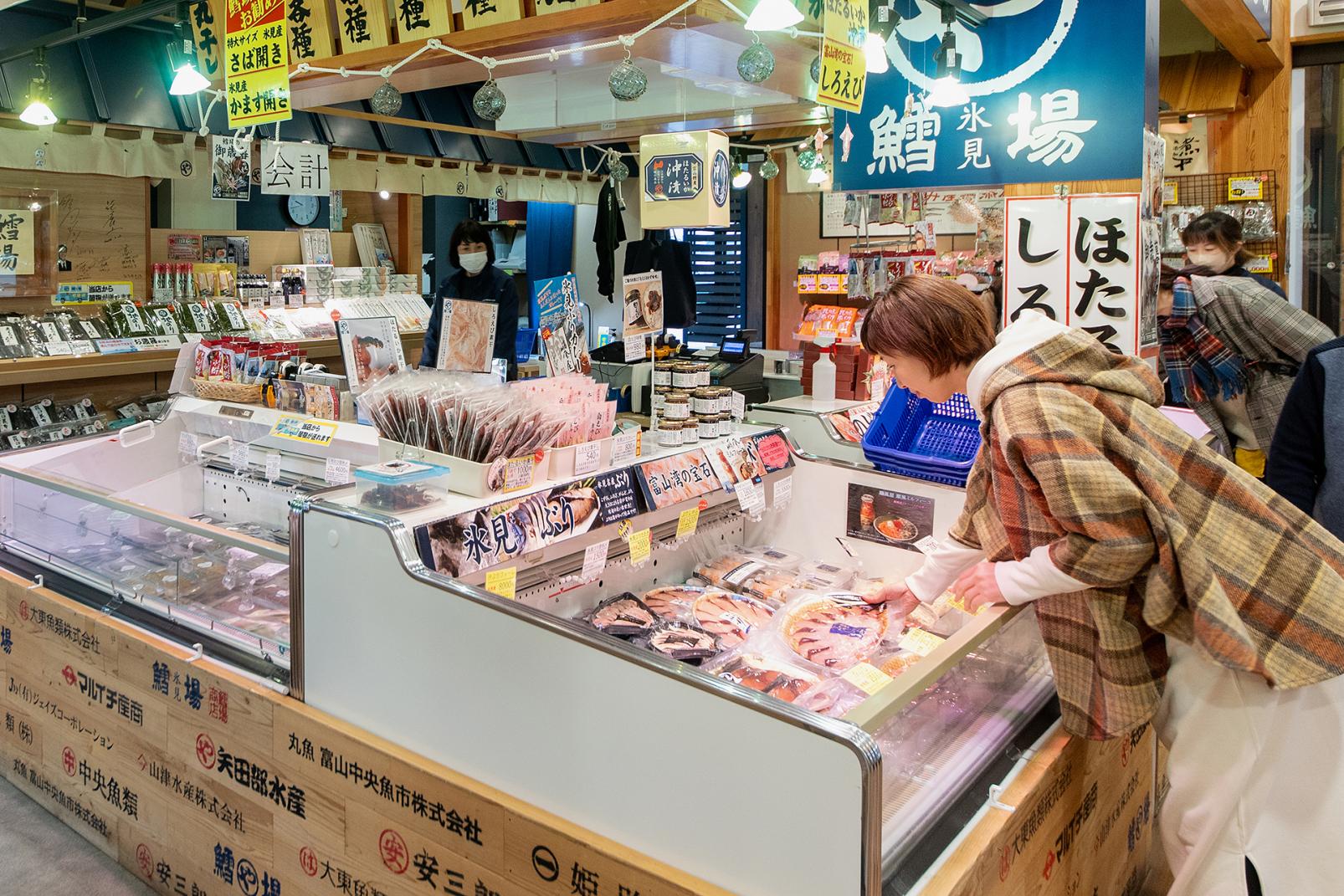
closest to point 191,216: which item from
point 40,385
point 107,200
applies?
point 107,200

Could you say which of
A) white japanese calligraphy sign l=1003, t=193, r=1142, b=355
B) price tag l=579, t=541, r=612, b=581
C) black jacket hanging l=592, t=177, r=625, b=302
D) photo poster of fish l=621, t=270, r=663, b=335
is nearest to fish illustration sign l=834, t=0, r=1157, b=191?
white japanese calligraphy sign l=1003, t=193, r=1142, b=355

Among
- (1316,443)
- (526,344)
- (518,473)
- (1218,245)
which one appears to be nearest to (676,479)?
(518,473)

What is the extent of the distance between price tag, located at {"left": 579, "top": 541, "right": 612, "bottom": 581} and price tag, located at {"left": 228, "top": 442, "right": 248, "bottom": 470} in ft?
5.29

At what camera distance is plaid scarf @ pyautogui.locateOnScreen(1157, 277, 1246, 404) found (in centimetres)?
466

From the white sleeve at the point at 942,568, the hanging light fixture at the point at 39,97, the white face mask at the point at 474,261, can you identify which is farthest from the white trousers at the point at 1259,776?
the hanging light fixture at the point at 39,97

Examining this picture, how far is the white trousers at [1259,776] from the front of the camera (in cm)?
188

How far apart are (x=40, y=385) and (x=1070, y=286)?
19.8 ft

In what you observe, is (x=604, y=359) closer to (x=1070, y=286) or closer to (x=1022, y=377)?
(x=1070, y=286)

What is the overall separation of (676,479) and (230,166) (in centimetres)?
516

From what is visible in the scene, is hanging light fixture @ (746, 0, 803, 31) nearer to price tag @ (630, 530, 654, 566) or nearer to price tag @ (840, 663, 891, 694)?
price tag @ (630, 530, 654, 566)

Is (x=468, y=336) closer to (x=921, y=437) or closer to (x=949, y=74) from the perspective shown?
(x=921, y=437)

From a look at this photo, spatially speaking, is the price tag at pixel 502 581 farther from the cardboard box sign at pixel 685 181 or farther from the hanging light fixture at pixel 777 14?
the hanging light fixture at pixel 777 14

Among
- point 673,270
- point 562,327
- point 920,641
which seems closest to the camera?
point 920,641

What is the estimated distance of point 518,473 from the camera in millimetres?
2473
